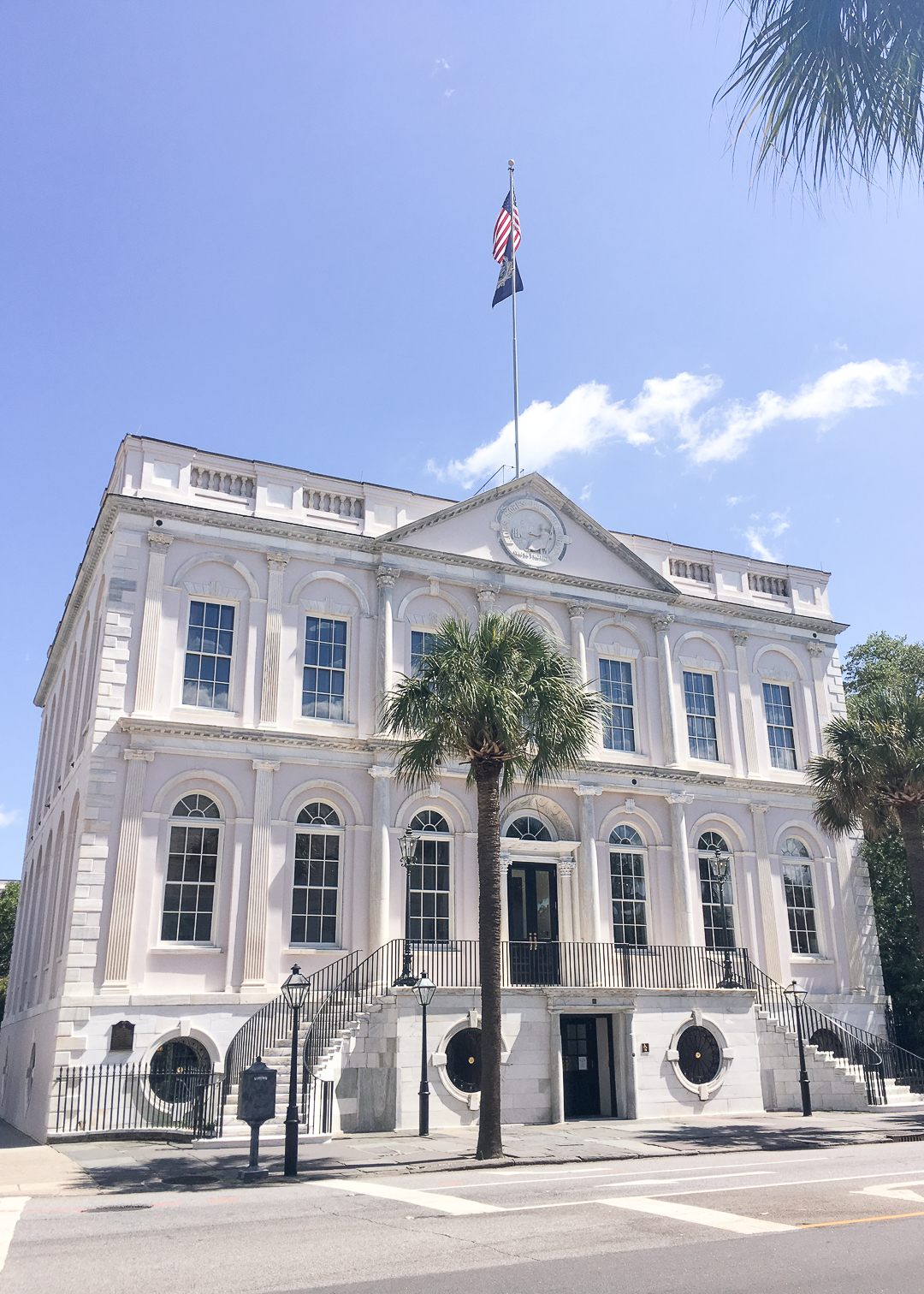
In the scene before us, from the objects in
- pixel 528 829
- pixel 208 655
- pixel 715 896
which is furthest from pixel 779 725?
pixel 208 655

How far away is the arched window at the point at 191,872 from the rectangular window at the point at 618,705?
1043 centimetres

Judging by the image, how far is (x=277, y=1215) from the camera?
35.5 ft

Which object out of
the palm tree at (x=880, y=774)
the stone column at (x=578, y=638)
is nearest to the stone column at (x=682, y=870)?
the palm tree at (x=880, y=774)

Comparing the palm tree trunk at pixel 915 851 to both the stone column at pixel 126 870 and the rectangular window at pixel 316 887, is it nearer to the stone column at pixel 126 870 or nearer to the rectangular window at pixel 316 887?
the rectangular window at pixel 316 887

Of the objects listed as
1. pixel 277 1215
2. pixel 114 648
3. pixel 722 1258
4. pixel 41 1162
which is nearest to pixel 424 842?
pixel 114 648

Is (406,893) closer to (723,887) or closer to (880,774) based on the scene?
(723,887)

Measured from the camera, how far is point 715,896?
91.8ft

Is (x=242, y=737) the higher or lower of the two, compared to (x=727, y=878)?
higher

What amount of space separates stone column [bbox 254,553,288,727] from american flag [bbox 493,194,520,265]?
430 inches

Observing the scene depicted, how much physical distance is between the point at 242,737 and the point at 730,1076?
513 inches

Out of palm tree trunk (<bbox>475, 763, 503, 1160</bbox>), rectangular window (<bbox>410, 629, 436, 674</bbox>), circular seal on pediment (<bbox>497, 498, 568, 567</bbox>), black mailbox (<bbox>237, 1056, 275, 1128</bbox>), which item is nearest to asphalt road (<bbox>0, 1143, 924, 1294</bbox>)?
black mailbox (<bbox>237, 1056, 275, 1128</bbox>)

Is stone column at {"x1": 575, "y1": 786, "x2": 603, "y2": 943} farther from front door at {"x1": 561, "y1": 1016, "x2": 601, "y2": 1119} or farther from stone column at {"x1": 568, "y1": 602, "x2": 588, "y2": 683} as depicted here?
stone column at {"x1": 568, "y1": 602, "x2": 588, "y2": 683}

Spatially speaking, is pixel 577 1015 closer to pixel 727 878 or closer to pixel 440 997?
pixel 440 997

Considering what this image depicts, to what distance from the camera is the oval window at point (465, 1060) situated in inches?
843
